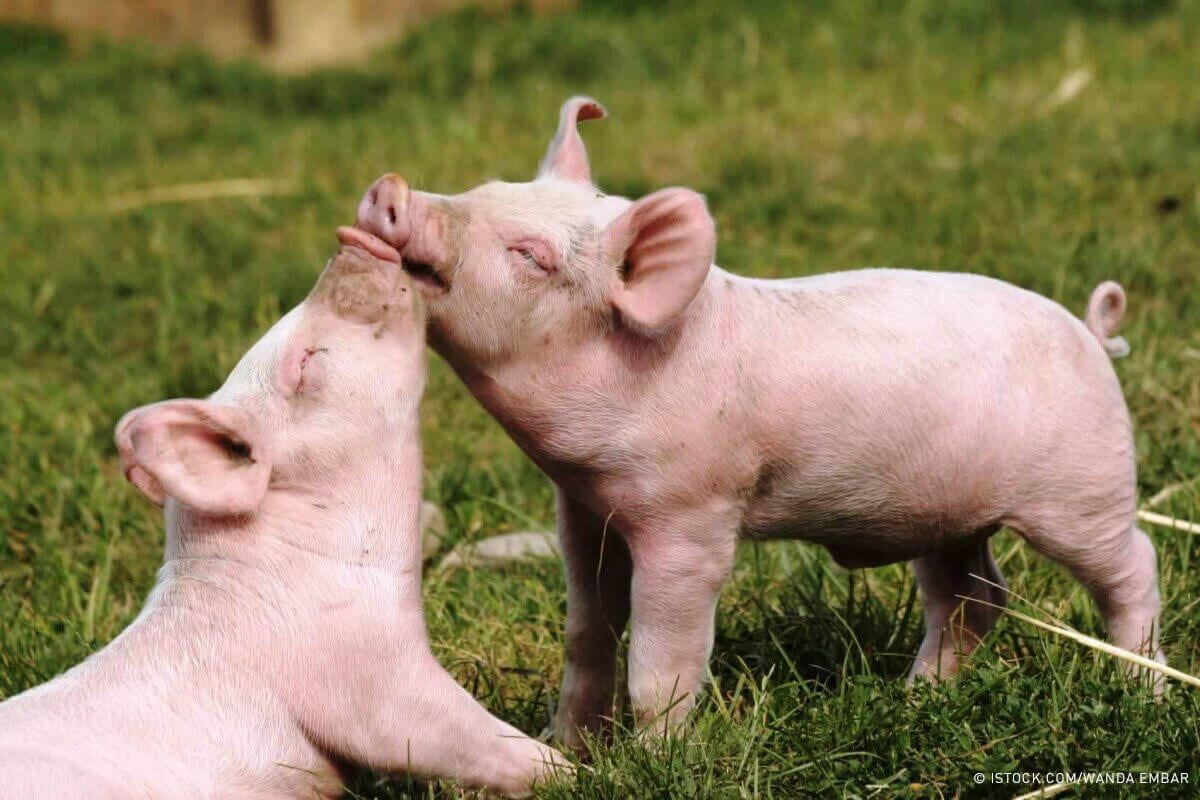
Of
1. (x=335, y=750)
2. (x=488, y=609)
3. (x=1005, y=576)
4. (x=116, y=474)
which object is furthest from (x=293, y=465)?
(x=116, y=474)

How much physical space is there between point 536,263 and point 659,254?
249mm

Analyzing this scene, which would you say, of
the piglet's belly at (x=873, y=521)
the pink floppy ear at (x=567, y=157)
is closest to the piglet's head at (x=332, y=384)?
the pink floppy ear at (x=567, y=157)

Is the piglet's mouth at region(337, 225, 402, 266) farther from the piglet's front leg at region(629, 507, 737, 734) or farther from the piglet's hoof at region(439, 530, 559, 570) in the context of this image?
the piglet's hoof at region(439, 530, 559, 570)

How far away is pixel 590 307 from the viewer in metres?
3.43

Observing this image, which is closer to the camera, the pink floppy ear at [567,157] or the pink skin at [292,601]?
the pink skin at [292,601]

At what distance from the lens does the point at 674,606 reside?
336cm

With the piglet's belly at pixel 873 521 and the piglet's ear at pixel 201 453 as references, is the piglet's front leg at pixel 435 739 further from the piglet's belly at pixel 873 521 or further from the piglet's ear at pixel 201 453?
the piglet's belly at pixel 873 521

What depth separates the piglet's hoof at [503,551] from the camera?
465cm

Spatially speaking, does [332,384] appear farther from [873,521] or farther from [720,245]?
[720,245]

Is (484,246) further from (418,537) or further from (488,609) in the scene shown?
(488,609)

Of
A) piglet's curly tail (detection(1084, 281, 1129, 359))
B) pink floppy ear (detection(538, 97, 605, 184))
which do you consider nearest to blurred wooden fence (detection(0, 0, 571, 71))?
pink floppy ear (detection(538, 97, 605, 184))

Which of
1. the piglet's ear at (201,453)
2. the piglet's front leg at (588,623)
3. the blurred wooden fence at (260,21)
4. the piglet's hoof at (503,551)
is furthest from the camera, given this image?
the blurred wooden fence at (260,21)

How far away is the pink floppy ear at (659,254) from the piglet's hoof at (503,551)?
134cm

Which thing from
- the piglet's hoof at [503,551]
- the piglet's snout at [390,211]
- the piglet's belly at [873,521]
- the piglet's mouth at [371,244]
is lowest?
the piglet's hoof at [503,551]
